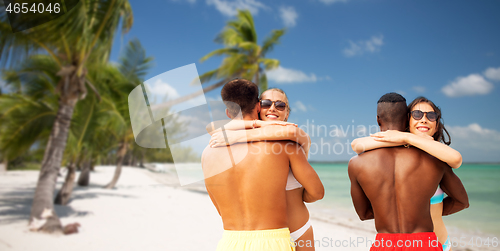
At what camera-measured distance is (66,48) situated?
7594 millimetres

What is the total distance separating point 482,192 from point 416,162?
33824mm

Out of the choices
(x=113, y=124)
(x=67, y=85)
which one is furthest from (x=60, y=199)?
(x=67, y=85)

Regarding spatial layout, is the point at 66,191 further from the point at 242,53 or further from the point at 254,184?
the point at 254,184

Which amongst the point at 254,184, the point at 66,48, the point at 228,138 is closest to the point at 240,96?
the point at 228,138

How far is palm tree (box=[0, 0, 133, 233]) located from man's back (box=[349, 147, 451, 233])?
23.2ft

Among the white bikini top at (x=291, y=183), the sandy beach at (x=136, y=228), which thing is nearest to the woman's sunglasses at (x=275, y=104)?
the white bikini top at (x=291, y=183)

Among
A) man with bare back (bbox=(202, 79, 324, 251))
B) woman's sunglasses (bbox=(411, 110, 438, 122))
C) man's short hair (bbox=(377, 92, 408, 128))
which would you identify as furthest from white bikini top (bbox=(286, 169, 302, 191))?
woman's sunglasses (bbox=(411, 110, 438, 122))

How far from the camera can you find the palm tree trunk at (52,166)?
7.45 metres

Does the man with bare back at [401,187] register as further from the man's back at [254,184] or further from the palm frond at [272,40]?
the palm frond at [272,40]

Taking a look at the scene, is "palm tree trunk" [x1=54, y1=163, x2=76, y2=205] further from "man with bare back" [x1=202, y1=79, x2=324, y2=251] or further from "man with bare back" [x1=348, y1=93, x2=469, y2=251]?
"man with bare back" [x1=348, y1=93, x2=469, y2=251]

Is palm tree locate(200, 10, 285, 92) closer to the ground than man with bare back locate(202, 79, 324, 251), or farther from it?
farther from it

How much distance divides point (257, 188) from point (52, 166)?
7.67 m

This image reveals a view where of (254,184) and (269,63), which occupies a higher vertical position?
(269,63)

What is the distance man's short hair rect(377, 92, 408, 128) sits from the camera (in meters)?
2.18
